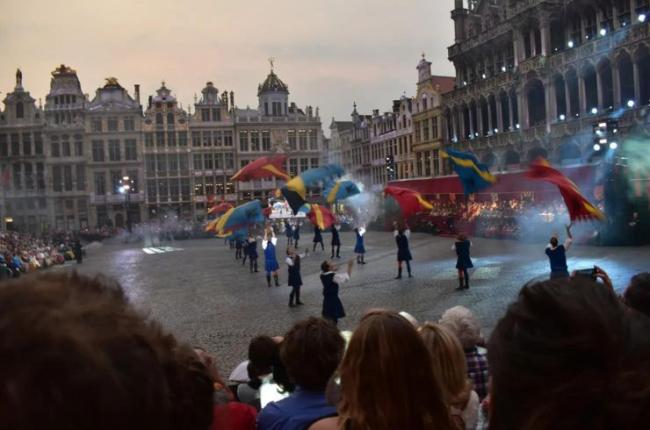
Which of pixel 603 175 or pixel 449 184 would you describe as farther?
pixel 449 184

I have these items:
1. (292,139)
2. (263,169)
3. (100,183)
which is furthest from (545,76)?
(100,183)

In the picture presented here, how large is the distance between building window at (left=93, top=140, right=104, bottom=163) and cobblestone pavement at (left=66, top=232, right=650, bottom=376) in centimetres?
4406

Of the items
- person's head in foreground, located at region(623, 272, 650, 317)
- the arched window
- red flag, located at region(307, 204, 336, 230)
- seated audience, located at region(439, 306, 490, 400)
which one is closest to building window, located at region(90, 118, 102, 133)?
red flag, located at region(307, 204, 336, 230)

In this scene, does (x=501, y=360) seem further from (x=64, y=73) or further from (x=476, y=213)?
(x=64, y=73)

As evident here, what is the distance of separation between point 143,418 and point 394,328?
6.13 feet

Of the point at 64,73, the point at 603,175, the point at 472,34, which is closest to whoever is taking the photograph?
the point at 603,175

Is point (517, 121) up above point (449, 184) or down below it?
above

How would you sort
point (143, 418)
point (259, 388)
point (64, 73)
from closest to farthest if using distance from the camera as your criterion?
1. point (143, 418)
2. point (259, 388)
3. point (64, 73)

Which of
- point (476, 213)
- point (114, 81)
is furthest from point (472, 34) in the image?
point (114, 81)

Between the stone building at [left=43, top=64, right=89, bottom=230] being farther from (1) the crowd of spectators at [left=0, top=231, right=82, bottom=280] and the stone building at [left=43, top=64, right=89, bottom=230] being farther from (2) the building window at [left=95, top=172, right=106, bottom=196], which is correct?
(1) the crowd of spectators at [left=0, top=231, right=82, bottom=280]

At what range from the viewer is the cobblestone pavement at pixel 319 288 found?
13.4m

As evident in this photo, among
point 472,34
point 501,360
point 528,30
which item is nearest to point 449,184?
point 528,30

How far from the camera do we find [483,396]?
4.86 m

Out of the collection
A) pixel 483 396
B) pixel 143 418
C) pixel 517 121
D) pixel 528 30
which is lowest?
pixel 483 396
